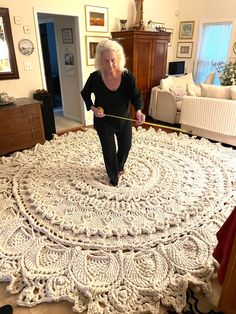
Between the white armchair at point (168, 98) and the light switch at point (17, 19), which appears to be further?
the white armchair at point (168, 98)

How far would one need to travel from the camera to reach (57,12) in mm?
3900

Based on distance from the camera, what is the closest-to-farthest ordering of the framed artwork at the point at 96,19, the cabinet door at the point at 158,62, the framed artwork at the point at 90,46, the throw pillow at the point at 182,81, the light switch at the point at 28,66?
the light switch at the point at 28,66
the framed artwork at the point at 96,19
the framed artwork at the point at 90,46
the cabinet door at the point at 158,62
the throw pillow at the point at 182,81

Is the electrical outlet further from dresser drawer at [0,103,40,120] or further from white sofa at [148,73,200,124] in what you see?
white sofa at [148,73,200,124]

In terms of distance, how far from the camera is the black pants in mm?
2408

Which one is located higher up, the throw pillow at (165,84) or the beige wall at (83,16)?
the beige wall at (83,16)

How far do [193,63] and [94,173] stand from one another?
495cm

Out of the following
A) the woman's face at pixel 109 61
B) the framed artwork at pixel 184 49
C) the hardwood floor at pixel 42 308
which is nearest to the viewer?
the hardwood floor at pixel 42 308

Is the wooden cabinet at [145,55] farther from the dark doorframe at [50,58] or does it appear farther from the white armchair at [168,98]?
the dark doorframe at [50,58]

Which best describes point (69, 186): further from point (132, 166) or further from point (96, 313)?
point (96, 313)

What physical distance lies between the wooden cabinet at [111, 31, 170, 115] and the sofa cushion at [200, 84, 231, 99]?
153 cm

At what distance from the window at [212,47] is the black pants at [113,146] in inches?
173

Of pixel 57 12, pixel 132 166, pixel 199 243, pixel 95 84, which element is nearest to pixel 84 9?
pixel 57 12

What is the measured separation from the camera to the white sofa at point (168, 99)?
4.66 meters

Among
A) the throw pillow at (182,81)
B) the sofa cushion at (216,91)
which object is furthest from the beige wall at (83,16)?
the sofa cushion at (216,91)
